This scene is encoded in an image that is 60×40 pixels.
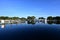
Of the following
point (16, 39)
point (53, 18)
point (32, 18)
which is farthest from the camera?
point (32, 18)

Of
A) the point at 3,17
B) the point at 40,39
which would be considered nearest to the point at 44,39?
the point at 40,39

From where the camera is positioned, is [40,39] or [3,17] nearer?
[40,39]

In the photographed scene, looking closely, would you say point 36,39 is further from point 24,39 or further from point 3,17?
point 3,17

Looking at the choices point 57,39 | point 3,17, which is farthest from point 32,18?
point 57,39

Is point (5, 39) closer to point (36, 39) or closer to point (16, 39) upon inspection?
point (16, 39)

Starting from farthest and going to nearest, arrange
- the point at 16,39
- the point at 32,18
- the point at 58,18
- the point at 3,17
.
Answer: the point at 32,18 → the point at 58,18 → the point at 3,17 → the point at 16,39

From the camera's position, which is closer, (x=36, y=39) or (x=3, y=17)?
(x=36, y=39)

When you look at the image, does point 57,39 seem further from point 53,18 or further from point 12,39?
point 53,18

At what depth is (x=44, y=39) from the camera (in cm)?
1134

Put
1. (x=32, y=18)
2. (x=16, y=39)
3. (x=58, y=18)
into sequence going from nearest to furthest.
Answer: (x=16, y=39)
(x=58, y=18)
(x=32, y=18)

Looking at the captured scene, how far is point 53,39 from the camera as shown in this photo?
11422mm

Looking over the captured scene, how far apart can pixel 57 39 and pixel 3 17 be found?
54090 mm

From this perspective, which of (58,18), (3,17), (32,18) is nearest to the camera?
(3,17)

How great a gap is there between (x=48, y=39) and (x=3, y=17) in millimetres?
53779
